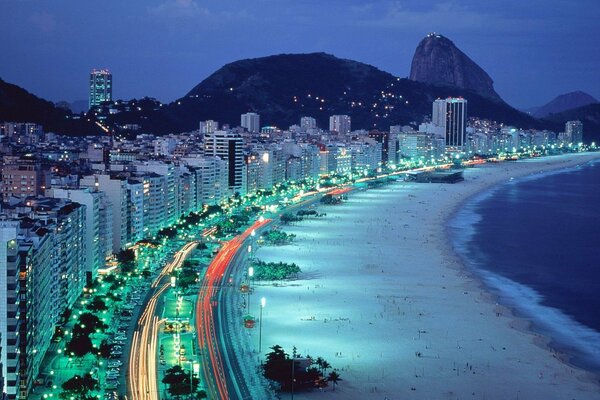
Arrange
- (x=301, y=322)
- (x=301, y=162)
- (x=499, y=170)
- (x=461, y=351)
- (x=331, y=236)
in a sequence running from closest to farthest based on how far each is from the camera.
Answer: (x=461, y=351) → (x=301, y=322) → (x=331, y=236) → (x=301, y=162) → (x=499, y=170)

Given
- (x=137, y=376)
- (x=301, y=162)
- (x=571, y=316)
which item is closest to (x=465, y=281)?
(x=571, y=316)

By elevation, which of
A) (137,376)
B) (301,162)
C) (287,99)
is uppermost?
(287,99)

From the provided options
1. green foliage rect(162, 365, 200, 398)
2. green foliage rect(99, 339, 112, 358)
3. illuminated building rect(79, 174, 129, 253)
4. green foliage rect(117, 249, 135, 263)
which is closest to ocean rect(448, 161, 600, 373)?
green foliage rect(162, 365, 200, 398)

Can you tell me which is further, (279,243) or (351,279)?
(279,243)

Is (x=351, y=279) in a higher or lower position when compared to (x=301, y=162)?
lower

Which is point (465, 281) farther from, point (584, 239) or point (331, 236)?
point (584, 239)

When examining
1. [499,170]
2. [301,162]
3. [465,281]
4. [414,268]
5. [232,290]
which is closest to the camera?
[232,290]

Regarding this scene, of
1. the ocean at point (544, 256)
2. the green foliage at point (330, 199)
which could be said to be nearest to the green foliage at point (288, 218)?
the ocean at point (544, 256)

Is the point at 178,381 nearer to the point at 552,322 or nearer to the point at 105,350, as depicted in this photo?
the point at 105,350
